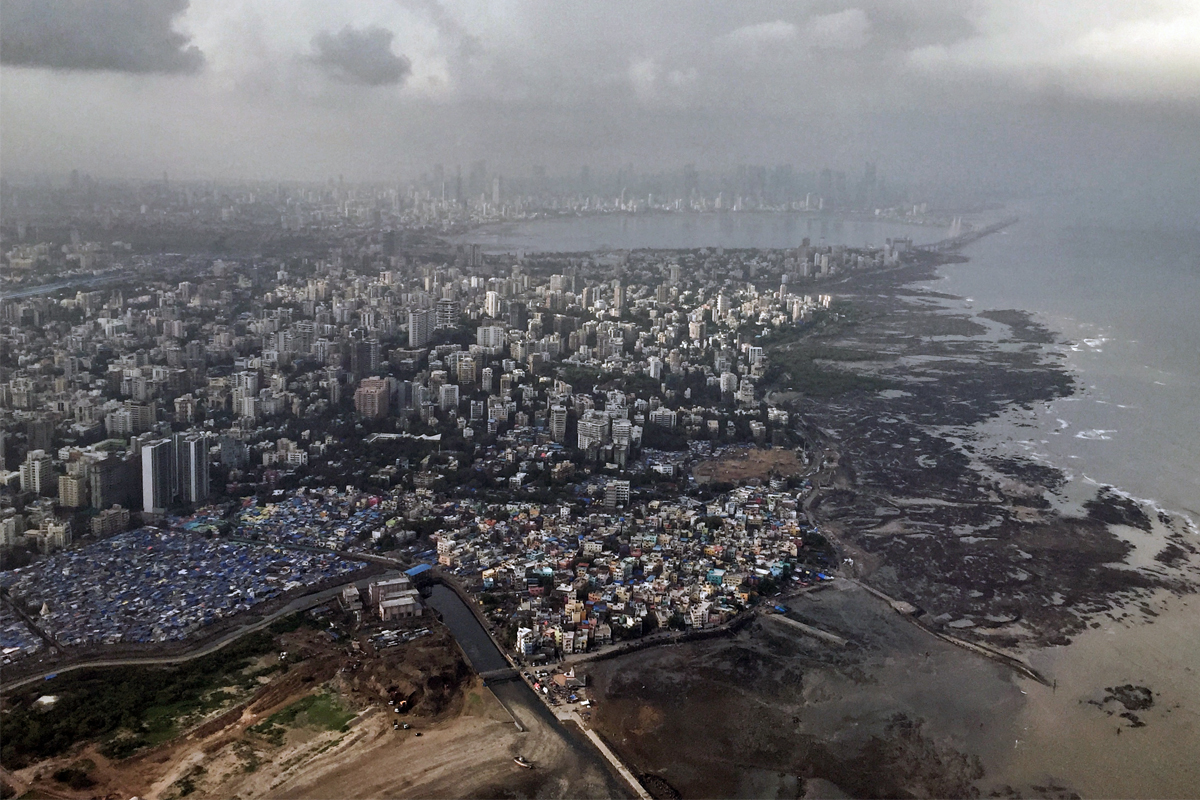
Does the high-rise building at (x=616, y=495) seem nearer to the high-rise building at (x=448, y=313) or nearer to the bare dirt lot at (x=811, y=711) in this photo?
the bare dirt lot at (x=811, y=711)

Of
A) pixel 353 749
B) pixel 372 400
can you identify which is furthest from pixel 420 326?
pixel 353 749

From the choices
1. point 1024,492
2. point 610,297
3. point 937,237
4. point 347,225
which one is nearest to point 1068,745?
point 1024,492

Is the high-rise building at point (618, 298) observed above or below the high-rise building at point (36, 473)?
above

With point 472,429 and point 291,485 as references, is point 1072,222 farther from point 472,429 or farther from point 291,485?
point 291,485

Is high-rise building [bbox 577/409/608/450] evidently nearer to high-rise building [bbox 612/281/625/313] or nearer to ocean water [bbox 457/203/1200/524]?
ocean water [bbox 457/203/1200/524]

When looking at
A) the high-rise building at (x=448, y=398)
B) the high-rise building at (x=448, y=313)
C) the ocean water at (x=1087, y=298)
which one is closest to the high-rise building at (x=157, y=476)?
the high-rise building at (x=448, y=398)

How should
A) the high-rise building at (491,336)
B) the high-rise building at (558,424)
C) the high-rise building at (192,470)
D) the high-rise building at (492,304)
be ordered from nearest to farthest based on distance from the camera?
the high-rise building at (192,470) → the high-rise building at (558,424) → the high-rise building at (491,336) → the high-rise building at (492,304)
